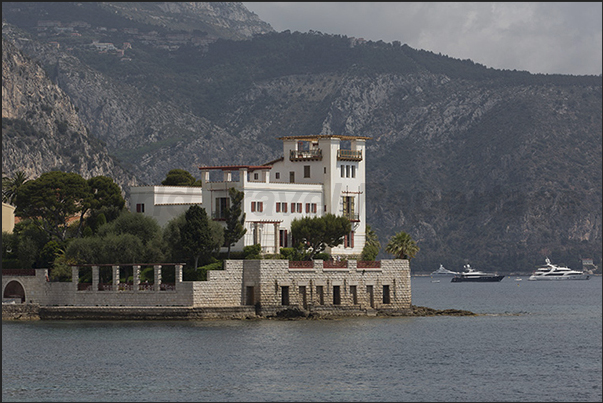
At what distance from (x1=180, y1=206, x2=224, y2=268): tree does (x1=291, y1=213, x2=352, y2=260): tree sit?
7.82 m

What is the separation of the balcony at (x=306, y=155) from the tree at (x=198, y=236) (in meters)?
14.6

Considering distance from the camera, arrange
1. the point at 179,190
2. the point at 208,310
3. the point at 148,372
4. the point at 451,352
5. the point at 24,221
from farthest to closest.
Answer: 1. the point at 24,221
2. the point at 179,190
3. the point at 208,310
4. the point at 451,352
5. the point at 148,372

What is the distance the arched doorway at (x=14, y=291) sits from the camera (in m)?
95.6

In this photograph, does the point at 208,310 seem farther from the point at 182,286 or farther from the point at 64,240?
the point at 64,240

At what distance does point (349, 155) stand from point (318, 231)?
1005 cm

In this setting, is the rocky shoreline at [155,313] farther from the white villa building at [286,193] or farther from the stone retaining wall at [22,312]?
the white villa building at [286,193]

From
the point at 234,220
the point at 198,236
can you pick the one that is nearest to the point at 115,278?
the point at 198,236

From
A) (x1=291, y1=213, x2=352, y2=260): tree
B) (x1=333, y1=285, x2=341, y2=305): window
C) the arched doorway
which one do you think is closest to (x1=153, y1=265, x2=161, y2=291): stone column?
the arched doorway

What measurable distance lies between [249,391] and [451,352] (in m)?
20.9

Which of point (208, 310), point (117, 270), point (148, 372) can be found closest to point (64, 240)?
point (117, 270)

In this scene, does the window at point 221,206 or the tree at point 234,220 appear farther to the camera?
the window at point 221,206

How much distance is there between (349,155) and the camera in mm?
105250

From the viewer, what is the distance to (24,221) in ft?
372

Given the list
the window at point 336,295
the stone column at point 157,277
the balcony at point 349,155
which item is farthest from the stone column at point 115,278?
the balcony at point 349,155
